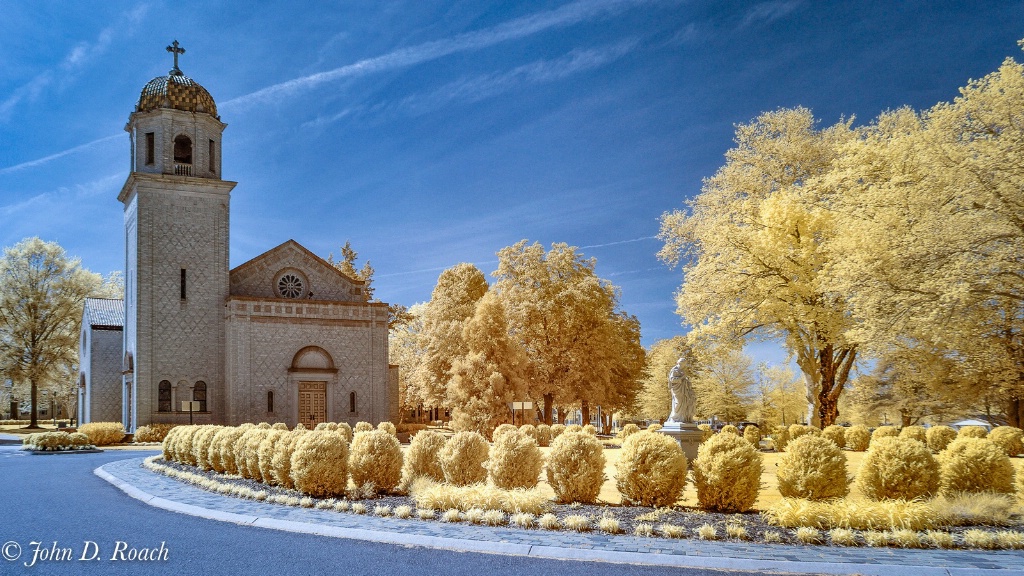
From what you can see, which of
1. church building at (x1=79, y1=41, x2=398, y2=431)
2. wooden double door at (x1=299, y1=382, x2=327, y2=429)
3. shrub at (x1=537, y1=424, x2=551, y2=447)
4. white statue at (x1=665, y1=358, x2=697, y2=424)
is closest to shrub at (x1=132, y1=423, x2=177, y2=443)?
church building at (x1=79, y1=41, x2=398, y2=431)

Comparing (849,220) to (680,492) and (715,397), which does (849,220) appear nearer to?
(680,492)

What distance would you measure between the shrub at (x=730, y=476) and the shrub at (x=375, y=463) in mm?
5619

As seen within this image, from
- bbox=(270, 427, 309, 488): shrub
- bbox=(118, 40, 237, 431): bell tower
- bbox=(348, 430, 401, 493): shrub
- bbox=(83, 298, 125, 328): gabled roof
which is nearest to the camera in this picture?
bbox=(348, 430, 401, 493): shrub

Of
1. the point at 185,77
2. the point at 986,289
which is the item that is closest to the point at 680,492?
the point at 986,289

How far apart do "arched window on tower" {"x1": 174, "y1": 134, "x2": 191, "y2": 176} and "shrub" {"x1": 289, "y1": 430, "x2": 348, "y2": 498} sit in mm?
30198

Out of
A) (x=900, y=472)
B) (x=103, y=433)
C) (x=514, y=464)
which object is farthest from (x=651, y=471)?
(x=103, y=433)

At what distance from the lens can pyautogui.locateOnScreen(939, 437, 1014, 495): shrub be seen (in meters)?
12.4

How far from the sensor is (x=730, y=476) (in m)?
11.2

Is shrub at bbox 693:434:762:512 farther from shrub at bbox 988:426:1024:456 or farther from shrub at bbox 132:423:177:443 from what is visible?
shrub at bbox 132:423:177:443

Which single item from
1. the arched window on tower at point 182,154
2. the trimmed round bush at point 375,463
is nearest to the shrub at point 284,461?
the trimmed round bush at point 375,463

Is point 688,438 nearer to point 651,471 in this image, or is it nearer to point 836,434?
point 651,471

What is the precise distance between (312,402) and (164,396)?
7243 mm

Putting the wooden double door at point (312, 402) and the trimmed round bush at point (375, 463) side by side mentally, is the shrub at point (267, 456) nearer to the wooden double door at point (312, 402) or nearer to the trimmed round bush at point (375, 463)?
the trimmed round bush at point (375, 463)

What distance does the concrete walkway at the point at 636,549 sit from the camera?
7.86m
